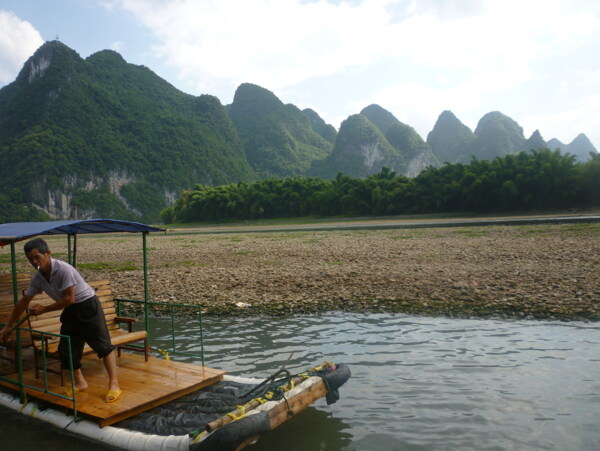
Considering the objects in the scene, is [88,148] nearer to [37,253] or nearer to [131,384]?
[131,384]

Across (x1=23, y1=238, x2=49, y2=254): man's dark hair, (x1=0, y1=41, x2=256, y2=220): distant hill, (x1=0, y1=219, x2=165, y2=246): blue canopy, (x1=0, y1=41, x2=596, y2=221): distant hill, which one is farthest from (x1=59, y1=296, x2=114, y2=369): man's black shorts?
(x1=0, y1=41, x2=256, y2=220): distant hill

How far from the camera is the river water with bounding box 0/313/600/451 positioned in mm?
5777

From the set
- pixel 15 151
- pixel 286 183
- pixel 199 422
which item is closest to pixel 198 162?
pixel 15 151

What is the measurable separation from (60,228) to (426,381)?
260 inches

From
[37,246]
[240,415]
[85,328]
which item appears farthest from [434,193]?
[37,246]

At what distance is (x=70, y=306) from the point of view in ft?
19.8

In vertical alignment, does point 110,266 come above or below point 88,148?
Result: below

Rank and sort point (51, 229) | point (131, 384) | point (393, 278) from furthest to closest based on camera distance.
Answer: point (393, 278) < point (51, 229) < point (131, 384)

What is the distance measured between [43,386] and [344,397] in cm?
458

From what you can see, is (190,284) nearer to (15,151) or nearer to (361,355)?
(361,355)

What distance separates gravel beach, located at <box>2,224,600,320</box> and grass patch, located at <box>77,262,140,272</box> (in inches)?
2.0

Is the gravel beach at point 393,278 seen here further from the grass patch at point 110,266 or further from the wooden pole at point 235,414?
the wooden pole at point 235,414

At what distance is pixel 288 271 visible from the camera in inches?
707

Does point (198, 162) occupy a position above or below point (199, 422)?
above
